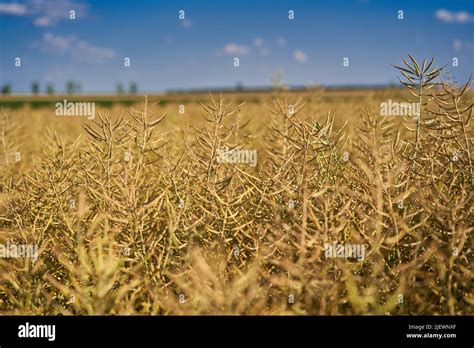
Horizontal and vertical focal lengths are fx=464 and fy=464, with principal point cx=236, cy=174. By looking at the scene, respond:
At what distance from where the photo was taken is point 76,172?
2994 millimetres

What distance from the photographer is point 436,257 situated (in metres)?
2.07
